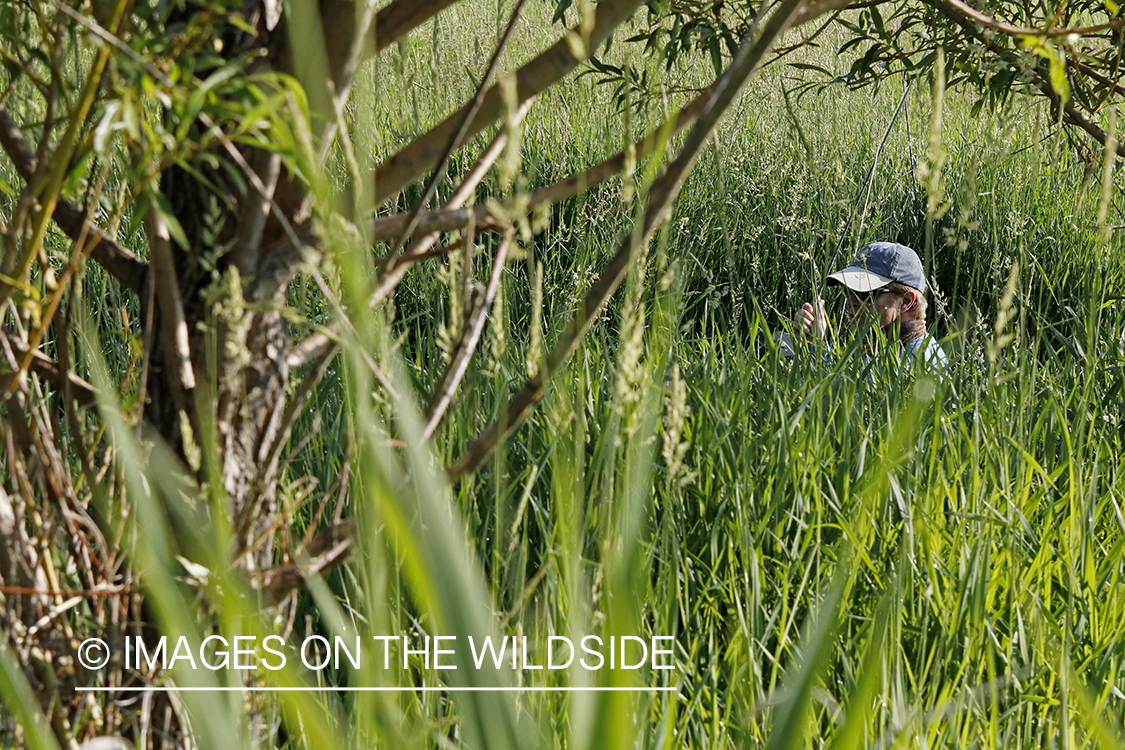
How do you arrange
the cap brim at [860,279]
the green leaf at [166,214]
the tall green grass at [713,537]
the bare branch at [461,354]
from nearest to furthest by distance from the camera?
the tall green grass at [713,537]
the green leaf at [166,214]
the bare branch at [461,354]
the cap brim at [860,279]

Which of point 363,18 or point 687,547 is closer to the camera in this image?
point 363,18

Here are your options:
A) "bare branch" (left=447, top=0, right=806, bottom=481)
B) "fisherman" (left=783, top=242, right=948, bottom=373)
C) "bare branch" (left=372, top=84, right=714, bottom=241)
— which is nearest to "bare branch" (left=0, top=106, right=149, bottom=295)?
"bare branch" (left=372, top=84, right=714, bottom=241)

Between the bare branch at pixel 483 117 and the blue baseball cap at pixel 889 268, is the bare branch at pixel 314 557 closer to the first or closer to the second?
the bare branch at pixel 483 117

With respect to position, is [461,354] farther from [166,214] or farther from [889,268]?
[889,268]

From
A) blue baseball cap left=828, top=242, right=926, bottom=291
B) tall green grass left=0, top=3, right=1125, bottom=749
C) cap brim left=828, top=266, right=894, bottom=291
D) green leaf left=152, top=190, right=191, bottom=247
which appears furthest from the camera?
blue baseball cap left=828, top=242, right=926, bottom=291

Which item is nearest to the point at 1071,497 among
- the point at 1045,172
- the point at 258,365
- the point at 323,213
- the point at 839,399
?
the point at 839,399

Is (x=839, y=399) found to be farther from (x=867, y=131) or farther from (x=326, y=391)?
(x=867, y=131)

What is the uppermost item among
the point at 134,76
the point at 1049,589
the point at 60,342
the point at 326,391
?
the point at 134,76

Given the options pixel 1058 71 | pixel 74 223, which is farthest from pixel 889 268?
pixel 74 223

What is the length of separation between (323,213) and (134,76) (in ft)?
0.89

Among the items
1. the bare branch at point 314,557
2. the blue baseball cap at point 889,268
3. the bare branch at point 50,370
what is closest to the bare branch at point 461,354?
the bare branch at point 314,557

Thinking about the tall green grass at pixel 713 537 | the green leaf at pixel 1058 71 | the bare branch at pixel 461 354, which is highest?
the green leaf at pixel 1058 71

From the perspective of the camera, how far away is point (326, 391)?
6.55ft

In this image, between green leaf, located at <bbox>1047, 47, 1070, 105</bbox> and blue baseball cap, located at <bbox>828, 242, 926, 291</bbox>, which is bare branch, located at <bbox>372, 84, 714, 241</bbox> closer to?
green leaf, located at <bbox>1047, 47, 1070, 105</bbox>
